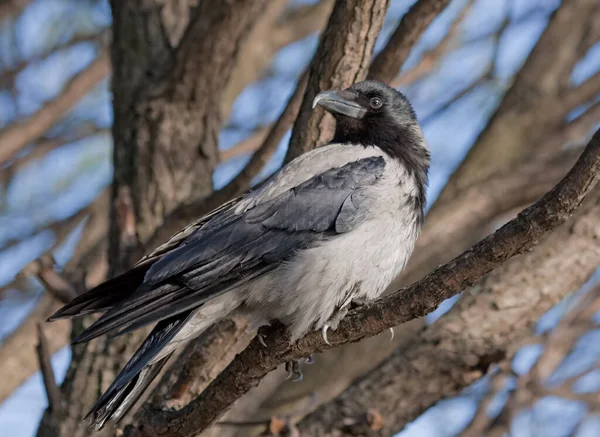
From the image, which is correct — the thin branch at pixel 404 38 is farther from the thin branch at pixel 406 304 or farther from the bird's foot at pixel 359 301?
the thin branch at pixel 406 304

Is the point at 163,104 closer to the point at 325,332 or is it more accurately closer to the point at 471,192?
the point at 471,192

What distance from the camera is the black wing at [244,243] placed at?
492 centimetres

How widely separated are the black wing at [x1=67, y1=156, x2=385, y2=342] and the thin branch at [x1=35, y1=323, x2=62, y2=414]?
4.01ft

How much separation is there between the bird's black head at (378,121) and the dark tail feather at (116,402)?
2249 mm

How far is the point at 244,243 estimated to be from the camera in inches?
210

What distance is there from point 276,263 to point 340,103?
140 cm

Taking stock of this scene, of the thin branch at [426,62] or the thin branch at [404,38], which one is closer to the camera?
the thin branch at [404,38]

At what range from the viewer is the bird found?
195 inches

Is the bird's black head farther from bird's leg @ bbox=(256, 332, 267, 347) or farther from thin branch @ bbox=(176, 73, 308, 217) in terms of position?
bird's leg @ bbox=(256, 332, 267, 347)

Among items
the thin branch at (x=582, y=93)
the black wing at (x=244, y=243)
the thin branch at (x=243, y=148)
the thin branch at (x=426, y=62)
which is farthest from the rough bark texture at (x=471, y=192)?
the thin branch at (x=243, y=148)

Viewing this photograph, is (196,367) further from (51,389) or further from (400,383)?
(400,383)

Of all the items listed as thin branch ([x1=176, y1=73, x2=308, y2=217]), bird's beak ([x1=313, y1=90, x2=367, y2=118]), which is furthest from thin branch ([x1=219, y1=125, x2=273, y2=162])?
bird's beak ([x1=313, y1=90, x2=367, y2=118])

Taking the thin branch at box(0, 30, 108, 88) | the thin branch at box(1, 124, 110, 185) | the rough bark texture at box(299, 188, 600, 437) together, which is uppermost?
the thin branch at box(0, 30, 108, 88)

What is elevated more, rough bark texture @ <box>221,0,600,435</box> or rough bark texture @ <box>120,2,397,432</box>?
rough bark texture @ <box>120,2,397,432</box>
